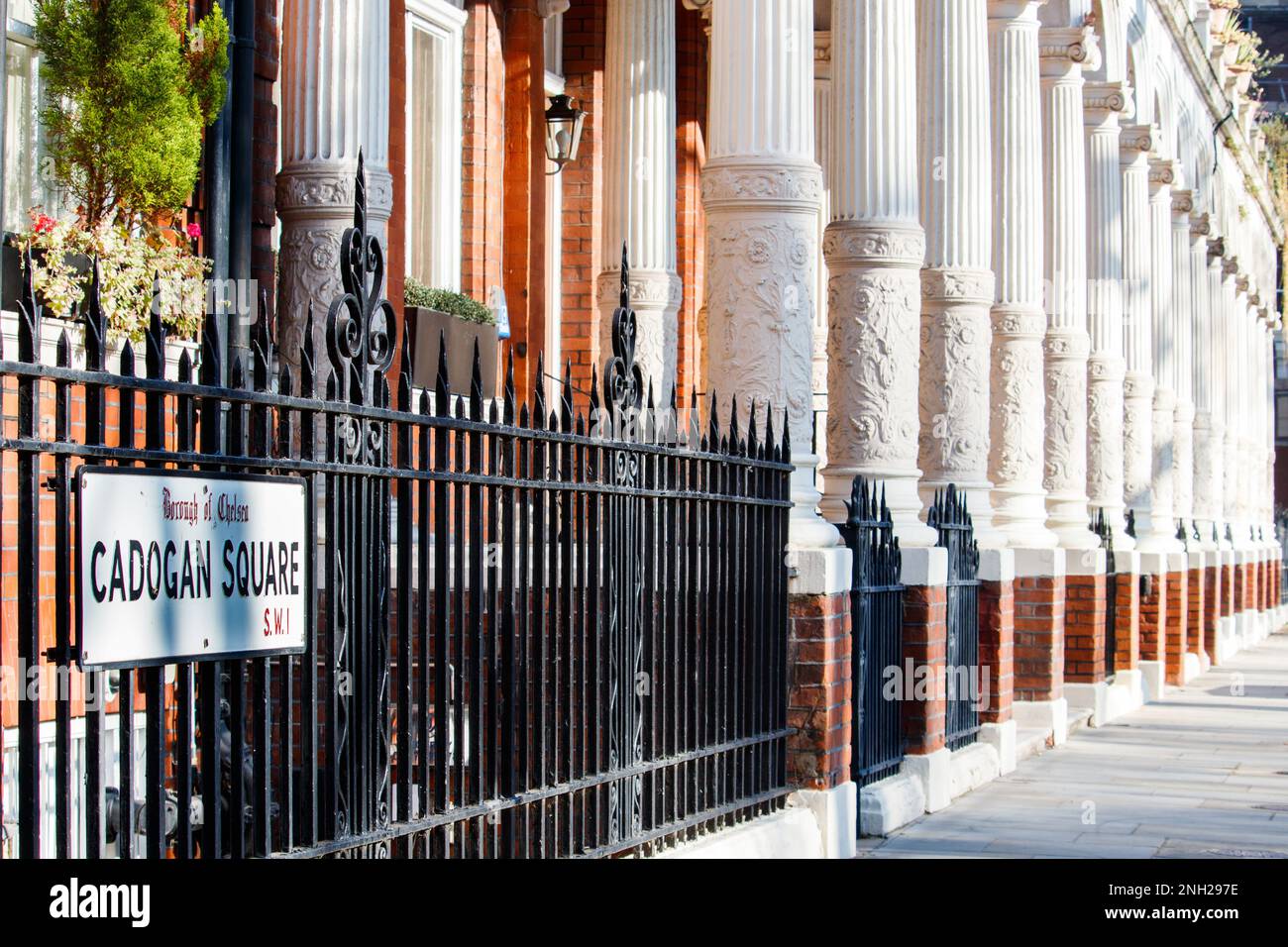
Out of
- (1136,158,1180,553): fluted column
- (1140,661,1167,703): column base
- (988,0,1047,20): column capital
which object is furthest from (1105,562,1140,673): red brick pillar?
(988,0,1047,20): column capital

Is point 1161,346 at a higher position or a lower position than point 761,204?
higher

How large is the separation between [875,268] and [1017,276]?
4.62 meters

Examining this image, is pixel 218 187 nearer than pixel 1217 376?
Yes

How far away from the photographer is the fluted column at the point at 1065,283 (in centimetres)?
1723

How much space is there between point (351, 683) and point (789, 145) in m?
5.21

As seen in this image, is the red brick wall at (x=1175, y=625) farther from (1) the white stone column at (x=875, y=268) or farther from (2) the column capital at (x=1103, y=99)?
(1) the white stone column at (x=875, y=268)

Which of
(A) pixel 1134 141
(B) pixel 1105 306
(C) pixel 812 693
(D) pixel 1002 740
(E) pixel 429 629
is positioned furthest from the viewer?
(A) pixel 1134 141

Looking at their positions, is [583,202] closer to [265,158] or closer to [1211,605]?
[265,158]

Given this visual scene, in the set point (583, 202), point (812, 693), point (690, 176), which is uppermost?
point (690, 176)

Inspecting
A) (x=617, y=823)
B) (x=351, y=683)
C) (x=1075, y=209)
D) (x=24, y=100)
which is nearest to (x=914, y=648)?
(x=617, y=823)

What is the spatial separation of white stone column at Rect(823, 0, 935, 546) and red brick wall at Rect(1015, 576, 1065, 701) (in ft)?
12.8

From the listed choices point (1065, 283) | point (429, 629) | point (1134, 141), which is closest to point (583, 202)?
point (1065, 283)

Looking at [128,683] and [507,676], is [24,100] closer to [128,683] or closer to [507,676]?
[507,676]

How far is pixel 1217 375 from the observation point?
105 feet
